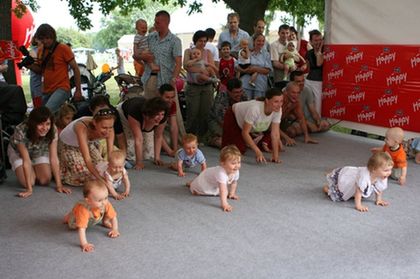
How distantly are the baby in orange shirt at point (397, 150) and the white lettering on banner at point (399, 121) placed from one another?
1.57 meters

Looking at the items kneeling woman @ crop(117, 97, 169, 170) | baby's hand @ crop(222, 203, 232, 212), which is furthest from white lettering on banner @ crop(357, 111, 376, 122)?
baby's hand @ crop(222, 203, 232, 212)

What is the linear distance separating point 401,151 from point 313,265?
205cm

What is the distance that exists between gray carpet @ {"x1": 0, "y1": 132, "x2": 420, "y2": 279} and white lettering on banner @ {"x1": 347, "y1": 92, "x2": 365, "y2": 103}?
2.05 meters

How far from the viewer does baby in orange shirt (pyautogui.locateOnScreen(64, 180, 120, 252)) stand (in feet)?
9.91

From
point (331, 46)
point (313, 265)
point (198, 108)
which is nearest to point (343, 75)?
point (331, 46)

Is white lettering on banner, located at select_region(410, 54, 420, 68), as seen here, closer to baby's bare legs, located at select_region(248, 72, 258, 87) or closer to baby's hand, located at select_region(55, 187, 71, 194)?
baby's bare legs, located at select_region(248, 72, 258, 87)

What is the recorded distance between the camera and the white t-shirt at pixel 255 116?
199 inches

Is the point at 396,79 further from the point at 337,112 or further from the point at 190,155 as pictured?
the point at 190,155

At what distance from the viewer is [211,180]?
13.2 ft

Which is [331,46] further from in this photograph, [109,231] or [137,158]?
[109,231]

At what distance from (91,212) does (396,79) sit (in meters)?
4.43

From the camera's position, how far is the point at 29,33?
1041 centimetres

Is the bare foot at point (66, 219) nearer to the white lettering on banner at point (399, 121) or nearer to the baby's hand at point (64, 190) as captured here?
the baby's hand at point (64, 190)

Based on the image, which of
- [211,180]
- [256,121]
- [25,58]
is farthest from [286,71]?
[25,58]
